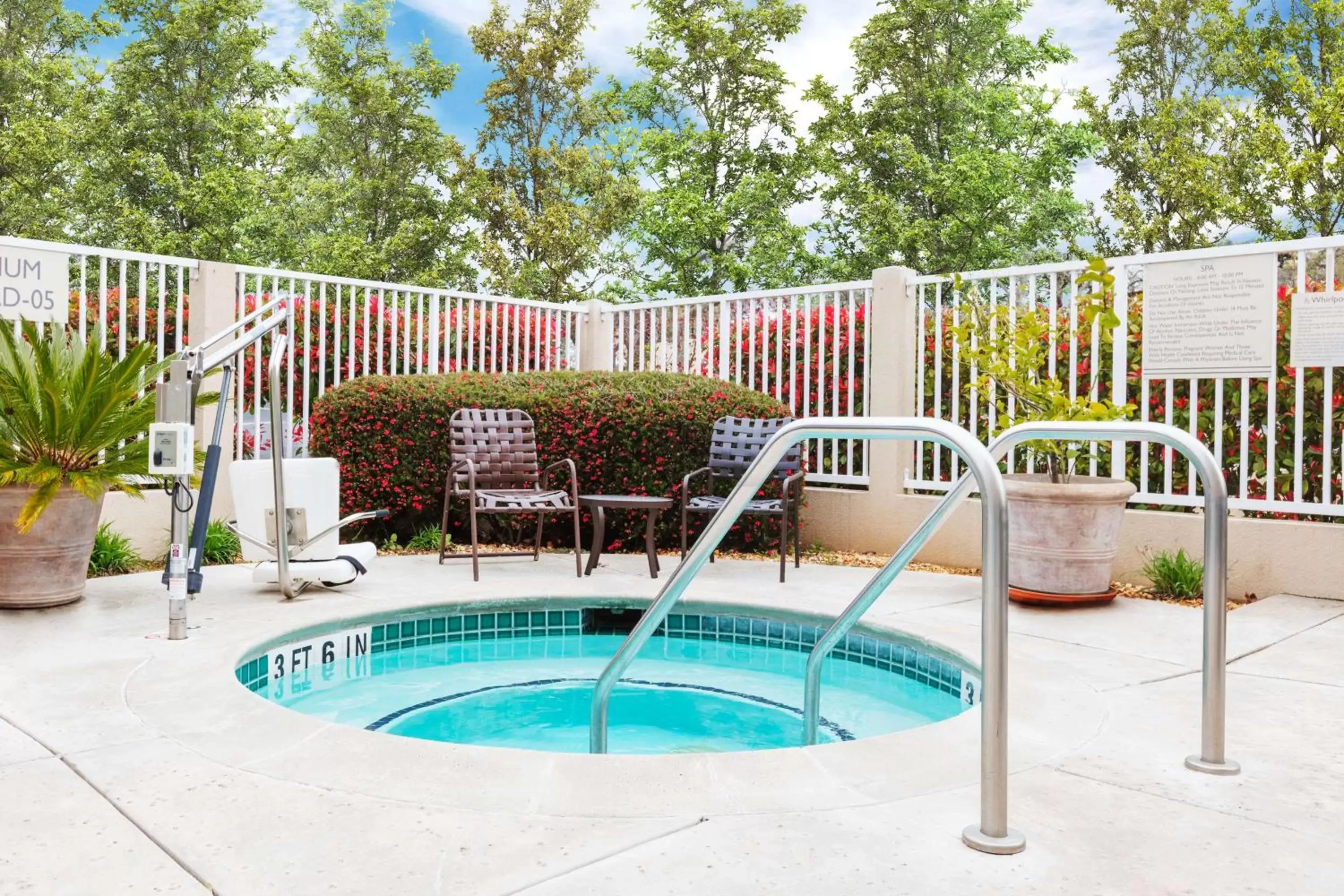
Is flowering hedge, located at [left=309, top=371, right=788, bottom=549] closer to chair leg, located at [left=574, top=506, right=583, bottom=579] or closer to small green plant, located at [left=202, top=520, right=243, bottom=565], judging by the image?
small green plant, located at [left=202, top=520, right=243, bottom=565]

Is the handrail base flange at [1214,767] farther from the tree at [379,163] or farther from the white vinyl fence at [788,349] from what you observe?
the tree at [379,163]

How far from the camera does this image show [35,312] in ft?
18.8

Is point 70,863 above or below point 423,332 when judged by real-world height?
below

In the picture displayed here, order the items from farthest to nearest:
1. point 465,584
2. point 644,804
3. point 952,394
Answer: point 952,394 → point 465,584 → point 644,804

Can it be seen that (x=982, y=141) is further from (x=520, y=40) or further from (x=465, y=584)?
(x=465, y=584)

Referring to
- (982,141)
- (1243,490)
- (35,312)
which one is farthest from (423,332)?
(982,141)

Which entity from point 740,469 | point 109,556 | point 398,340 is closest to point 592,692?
point 740,469

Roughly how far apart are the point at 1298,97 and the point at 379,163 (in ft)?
57.7

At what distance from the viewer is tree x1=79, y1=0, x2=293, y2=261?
17.6 m

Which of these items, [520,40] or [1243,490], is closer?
[1243,490]

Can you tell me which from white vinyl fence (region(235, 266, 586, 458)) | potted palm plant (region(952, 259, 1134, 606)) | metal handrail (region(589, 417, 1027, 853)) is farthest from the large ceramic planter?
white vinyl fence (region(235, 266, 586, 458))

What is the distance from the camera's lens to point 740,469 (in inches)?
246

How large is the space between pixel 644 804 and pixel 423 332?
6392mm

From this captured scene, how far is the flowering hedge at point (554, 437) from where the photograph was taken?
6.52 m
